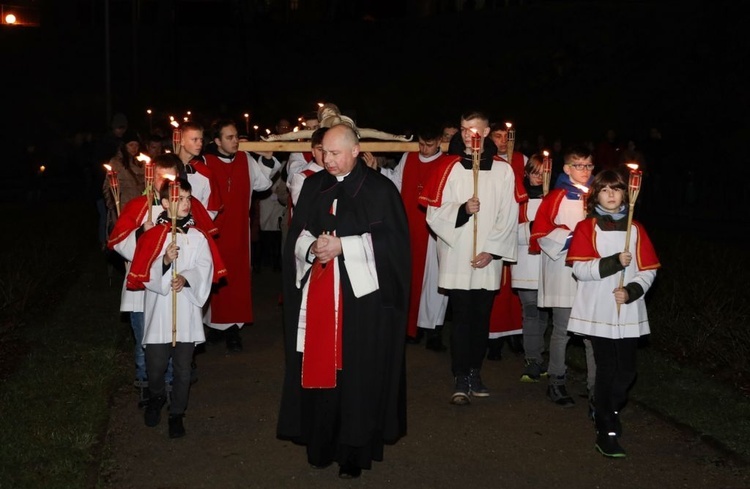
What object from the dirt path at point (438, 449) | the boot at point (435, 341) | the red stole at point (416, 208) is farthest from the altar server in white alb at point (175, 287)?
the red stole at point (416, 208)

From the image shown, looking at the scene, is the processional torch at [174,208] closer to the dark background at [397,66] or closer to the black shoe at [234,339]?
the black shoe at [234,339]

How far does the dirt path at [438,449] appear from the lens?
22.3 feet

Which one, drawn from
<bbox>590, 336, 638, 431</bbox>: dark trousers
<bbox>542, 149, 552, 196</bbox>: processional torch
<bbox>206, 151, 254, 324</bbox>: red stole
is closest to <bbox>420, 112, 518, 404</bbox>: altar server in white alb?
<bbox>542, 149, 552, 196</bbox>: processional torch

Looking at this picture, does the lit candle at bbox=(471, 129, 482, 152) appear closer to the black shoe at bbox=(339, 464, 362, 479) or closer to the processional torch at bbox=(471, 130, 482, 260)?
the processional torch at bbox=(471, 130, 482, 260)

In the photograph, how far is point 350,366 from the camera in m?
6.83

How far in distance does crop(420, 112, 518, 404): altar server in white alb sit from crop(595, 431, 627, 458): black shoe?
5.01 ft

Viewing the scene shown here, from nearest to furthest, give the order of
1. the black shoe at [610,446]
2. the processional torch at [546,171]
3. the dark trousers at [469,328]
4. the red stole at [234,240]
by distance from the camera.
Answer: the black shoe at [610,446], the dark trousers at [469,328], the processional torch at [546,171], the red stole at [234,240]

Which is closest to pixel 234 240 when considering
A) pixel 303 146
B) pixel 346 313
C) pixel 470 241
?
pixel 303 146

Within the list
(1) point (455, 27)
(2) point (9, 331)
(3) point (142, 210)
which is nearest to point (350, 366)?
(3) point (142, 210)

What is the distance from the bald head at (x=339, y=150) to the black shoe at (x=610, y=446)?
2.38 meters

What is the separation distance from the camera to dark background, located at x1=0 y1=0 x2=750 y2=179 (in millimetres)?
35688

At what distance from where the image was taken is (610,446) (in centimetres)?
725

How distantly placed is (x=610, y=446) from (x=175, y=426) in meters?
2.89

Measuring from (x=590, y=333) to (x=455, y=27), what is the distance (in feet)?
142
